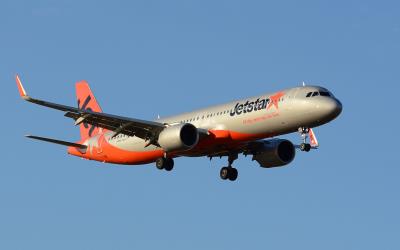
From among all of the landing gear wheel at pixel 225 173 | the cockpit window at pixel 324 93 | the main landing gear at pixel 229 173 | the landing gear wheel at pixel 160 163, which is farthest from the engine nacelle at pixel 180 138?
the cockpit window at pixel 324 93

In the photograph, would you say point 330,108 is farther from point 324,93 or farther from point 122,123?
point 122,123

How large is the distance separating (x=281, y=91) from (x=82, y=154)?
20.0 metres

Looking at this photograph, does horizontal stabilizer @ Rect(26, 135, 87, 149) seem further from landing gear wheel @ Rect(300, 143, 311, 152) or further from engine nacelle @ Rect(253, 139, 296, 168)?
landing gear wheel @ Rect(300, 143, 311, 152)

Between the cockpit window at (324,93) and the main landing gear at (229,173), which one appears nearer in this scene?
the cockpit window at (324,93)

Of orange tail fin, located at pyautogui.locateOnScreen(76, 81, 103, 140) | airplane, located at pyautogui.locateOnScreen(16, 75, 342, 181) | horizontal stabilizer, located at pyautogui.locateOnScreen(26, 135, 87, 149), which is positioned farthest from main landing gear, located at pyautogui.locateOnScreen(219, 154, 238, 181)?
orange tail fin, located at pyautogui.locateOnScreen(76, 81, 103, 140)

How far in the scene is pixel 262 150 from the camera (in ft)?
243

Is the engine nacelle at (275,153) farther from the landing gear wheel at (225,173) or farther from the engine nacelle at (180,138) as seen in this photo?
the engine nacelle at (180,138)

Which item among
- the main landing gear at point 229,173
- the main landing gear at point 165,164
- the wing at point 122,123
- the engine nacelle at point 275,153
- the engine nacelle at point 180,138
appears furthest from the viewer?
the main landing gear at point 229,173

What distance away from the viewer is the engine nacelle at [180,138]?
6794 centimetres

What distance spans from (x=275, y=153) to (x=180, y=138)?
8.94m

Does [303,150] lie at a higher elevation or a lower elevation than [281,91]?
lower

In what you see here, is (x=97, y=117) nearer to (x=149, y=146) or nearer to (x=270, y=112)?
(x=149, y=146)

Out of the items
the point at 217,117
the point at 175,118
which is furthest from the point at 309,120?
the point at 175,118

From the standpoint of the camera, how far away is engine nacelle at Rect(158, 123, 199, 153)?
67938 mm
